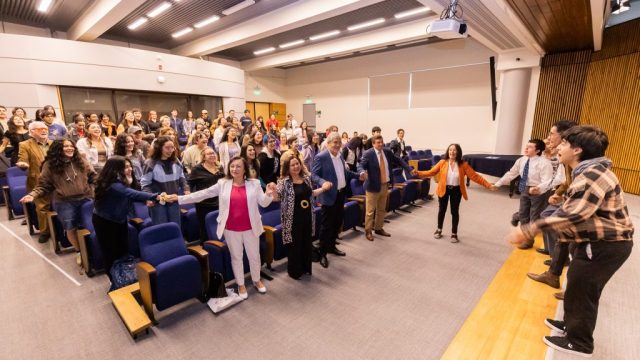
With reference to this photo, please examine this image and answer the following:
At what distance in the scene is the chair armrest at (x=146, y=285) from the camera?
97.7 inches

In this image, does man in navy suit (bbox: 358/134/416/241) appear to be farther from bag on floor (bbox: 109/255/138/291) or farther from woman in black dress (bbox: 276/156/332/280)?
bag on floor (bbox: 109/255/138/291)

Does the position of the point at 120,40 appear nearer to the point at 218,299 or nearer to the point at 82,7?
the point at 82,7

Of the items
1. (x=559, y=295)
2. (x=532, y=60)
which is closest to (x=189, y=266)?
(x=559, y=295)

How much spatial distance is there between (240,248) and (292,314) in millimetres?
796

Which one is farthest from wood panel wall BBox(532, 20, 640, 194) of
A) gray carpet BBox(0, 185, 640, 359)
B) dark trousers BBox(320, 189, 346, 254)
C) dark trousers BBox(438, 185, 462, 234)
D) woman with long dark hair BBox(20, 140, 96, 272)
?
woman with long dark hair BBox(20, 140, 96, 272)

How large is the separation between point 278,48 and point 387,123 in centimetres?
565

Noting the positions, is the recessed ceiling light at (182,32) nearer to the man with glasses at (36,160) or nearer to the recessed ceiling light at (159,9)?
the recessed ceiling light at (159,9)

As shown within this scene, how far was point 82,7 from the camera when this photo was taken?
786cm

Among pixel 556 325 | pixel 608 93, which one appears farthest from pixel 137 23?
pixel 608 93

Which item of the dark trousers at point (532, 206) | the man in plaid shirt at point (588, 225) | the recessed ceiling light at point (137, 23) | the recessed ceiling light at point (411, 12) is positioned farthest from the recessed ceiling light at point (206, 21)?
the man in plaid shirt at point (588, 225)

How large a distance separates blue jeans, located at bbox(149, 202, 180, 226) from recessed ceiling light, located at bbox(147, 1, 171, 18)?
683 centimetres

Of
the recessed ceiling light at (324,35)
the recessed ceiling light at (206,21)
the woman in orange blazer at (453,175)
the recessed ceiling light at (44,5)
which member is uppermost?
the recessed ceiling light at (324,35)

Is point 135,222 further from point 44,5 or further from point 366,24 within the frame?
point 366,24

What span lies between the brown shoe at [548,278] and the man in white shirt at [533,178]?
2.67 feet
